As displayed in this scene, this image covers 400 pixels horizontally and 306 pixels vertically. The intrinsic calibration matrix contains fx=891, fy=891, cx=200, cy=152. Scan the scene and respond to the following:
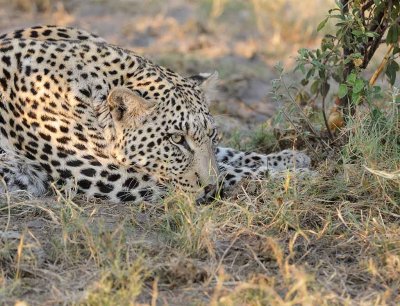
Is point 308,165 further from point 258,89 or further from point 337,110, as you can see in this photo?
point 258,89

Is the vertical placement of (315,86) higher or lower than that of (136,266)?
higher

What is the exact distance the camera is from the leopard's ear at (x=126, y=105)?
633 cm

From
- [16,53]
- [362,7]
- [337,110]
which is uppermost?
[362,7]

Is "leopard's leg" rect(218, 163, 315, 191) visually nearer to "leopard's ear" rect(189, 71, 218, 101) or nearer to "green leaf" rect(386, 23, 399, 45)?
"leopard's ear" rect(189, 71, 218, 101)

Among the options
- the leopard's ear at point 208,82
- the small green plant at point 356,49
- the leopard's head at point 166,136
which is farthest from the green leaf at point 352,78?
the leopard's head at point 166,136

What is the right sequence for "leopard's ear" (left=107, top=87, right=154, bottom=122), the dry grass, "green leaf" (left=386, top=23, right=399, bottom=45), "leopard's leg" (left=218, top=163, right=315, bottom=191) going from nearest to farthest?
the dry grass → "leopard's ear" (left=107, top=87, right=154, bottom=122) → "leopard's leg" (left=218, top=163, right=315, bottom=191) → "green leaf" (left=386, top=23, right=399, bottom=45)

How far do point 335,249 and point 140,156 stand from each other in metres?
1.61

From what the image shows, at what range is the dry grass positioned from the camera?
5082 mm

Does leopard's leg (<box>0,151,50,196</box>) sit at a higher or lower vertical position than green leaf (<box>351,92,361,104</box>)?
lower

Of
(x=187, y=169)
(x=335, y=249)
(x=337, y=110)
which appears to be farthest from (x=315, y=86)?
(x=335, y=249)

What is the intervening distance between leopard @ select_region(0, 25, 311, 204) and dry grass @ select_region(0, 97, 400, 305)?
0.21m

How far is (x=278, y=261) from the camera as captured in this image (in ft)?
17.6

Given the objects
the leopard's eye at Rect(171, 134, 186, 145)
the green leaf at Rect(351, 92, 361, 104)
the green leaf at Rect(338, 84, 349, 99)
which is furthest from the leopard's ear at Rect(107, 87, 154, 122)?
the green leaf at Rect(351, 92, 361, 104)

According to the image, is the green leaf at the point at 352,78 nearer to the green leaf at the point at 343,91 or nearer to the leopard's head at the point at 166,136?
the green leaf at the point at 343,91
